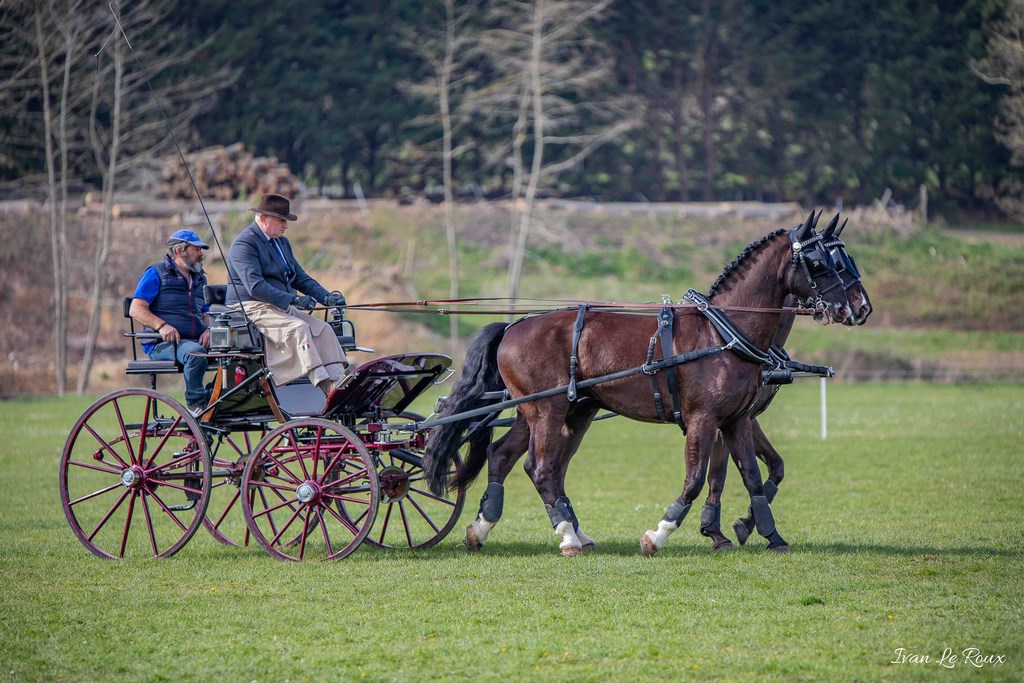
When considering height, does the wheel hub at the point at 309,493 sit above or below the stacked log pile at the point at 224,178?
below

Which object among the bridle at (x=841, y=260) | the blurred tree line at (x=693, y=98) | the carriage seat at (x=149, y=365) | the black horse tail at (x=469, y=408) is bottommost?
the black horse tail at (x=469, y=408)

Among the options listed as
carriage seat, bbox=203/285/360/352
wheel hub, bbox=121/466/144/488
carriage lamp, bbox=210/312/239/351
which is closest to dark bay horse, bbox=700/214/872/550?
carriage seat, bbox=203/285/360/352

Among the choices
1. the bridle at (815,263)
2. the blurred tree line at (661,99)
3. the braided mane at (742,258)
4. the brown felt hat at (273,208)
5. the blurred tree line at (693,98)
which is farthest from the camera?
the blurred tree line at (693,98)

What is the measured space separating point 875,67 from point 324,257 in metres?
18.2

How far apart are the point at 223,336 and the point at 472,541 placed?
230 centimetres

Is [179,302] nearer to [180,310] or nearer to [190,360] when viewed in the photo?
[180,310]

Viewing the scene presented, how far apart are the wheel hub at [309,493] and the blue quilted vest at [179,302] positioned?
1.57 metres

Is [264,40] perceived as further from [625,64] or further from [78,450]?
[78,450]

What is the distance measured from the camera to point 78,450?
57.1 feet

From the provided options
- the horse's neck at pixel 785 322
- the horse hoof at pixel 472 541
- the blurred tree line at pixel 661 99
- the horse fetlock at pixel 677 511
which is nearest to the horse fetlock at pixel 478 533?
the horse hoof at pixel 472 541

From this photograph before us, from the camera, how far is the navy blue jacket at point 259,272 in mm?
8992

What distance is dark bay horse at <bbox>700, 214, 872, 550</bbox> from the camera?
8.66 meters

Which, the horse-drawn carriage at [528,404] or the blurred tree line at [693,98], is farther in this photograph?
the blurred tree line at [693,98]

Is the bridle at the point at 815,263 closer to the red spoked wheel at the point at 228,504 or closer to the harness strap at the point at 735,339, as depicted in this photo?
the harness strap at the point at 735,339
